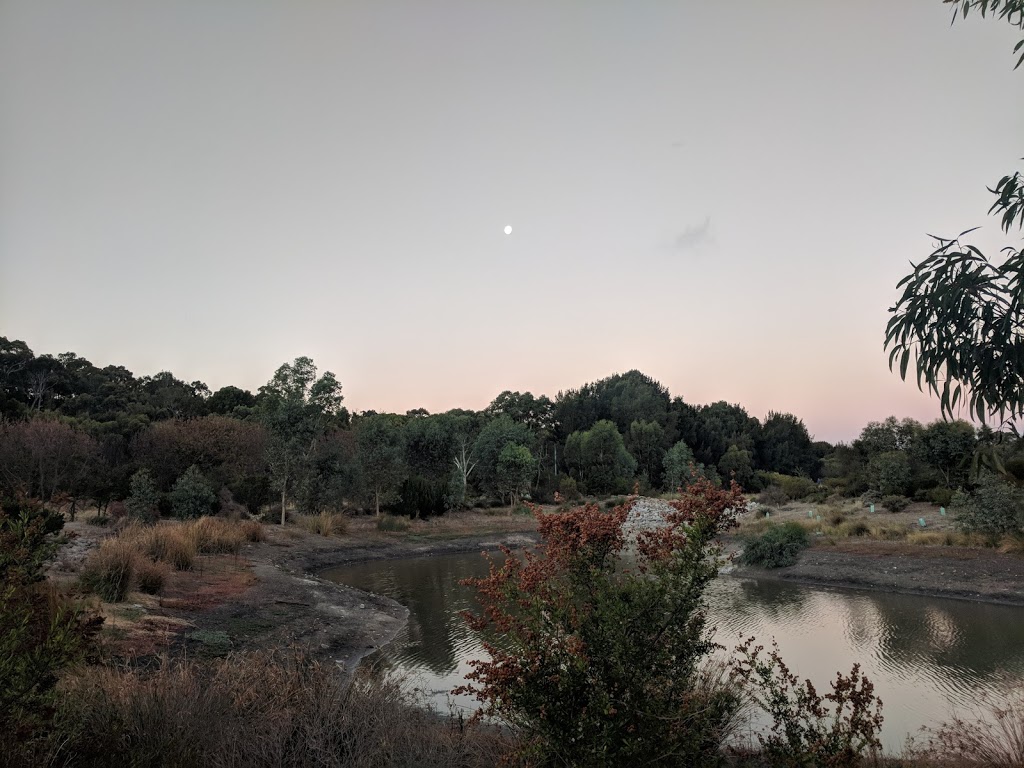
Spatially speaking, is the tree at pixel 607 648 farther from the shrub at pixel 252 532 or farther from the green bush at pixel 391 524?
the green bush at pixel 391 524

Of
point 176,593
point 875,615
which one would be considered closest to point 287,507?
point 176,593

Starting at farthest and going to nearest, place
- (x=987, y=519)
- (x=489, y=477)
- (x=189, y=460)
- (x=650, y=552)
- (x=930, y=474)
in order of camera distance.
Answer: (x=489, y=477) < (x=189, y=460) < (x=930, y=474) < (x=987, y=519) < (x=650, y=552)

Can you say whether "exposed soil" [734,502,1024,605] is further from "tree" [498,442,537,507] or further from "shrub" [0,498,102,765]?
"tree" [498,442,537,507]

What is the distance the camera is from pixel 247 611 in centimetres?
1336

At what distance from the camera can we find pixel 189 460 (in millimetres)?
37969

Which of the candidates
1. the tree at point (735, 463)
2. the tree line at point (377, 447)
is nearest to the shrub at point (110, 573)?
the tree line at point (377, 447)

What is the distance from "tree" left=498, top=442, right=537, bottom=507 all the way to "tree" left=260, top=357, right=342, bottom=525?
65.4 ft

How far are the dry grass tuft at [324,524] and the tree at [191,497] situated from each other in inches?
187

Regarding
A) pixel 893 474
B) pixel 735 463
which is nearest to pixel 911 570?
pixel 893 474

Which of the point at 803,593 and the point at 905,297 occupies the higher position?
the point at 905,297

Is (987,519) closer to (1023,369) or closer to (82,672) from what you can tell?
(1023,369)

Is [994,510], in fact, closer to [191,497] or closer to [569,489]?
[191,497]

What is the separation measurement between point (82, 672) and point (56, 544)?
1.59 m

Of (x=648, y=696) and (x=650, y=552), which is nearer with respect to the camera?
(x=648, y=696)
